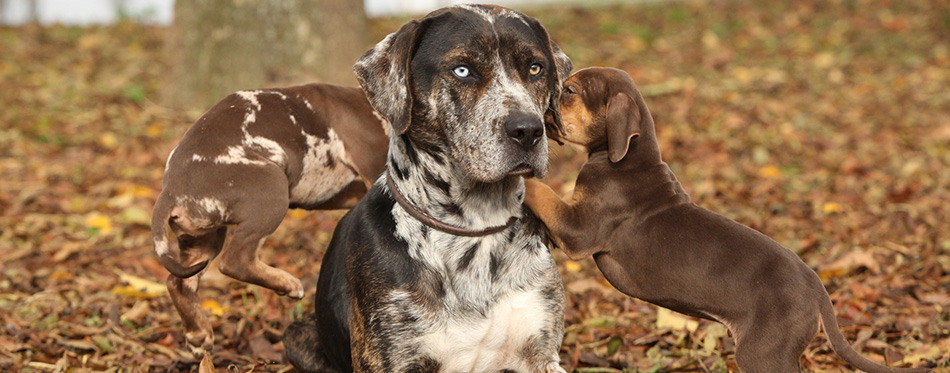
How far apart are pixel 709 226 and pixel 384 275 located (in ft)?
4.92

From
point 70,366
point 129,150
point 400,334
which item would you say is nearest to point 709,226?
point 400,334

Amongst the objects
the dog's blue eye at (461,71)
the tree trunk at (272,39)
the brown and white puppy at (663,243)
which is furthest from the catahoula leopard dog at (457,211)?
the tree trunk at (272,39)

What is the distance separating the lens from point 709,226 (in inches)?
155

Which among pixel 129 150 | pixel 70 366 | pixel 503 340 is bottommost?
pixel 129 150

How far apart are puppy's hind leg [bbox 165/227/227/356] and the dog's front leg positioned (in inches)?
70.5

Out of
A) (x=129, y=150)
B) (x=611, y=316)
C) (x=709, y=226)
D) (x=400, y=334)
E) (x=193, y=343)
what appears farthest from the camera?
(x=129, y=150)

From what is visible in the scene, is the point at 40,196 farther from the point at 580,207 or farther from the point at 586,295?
the point at 580,207

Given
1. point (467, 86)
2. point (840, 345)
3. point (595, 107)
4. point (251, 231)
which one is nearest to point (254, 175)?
point (251, 231)

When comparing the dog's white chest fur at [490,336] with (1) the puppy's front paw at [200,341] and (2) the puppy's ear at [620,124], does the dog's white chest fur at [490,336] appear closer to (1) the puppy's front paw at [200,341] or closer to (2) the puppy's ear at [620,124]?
(2) the puppy's ear at [620,124]

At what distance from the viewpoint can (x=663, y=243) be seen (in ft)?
13.1

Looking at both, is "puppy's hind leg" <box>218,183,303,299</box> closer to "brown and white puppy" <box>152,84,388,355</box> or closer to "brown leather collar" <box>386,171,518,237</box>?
"brown and white puppy" <box>152,84,388,355</box>

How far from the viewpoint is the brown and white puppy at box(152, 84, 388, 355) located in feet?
13.6

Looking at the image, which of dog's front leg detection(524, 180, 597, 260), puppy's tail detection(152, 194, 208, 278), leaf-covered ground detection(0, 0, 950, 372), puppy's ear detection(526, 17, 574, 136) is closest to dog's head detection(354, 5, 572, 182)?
puppy's ear detection(526, 17, 574, 136)

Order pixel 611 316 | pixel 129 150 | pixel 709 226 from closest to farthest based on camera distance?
pixel 709 226 → pixel 611 316 → pixel 129 150
